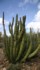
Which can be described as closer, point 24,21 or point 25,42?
point 24,21

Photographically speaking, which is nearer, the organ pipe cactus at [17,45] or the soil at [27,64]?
the soil at [27,64]

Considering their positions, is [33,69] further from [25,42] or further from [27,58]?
[25,42]

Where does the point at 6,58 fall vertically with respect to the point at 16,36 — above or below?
below

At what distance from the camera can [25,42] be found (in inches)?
270

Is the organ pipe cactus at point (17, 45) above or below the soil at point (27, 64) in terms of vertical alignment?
above

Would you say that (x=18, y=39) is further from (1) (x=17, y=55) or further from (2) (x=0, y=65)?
(2) (x=0, y=65)

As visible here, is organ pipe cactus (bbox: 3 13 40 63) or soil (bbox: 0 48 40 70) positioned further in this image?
organ pipe cactus (bbox: 3 13 40 63)

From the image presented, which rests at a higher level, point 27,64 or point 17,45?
point 17,45

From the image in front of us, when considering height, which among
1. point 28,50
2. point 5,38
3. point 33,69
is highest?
point 5,38

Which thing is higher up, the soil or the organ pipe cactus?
the organ pipe cactus

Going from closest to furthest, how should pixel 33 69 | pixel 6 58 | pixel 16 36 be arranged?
pixel 33 69
pixel 16 36
pixel 6 58

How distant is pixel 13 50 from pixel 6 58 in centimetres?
59

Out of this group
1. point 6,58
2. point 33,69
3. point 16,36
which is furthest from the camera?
point 6,58

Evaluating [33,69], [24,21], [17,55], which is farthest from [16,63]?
[24,21]
